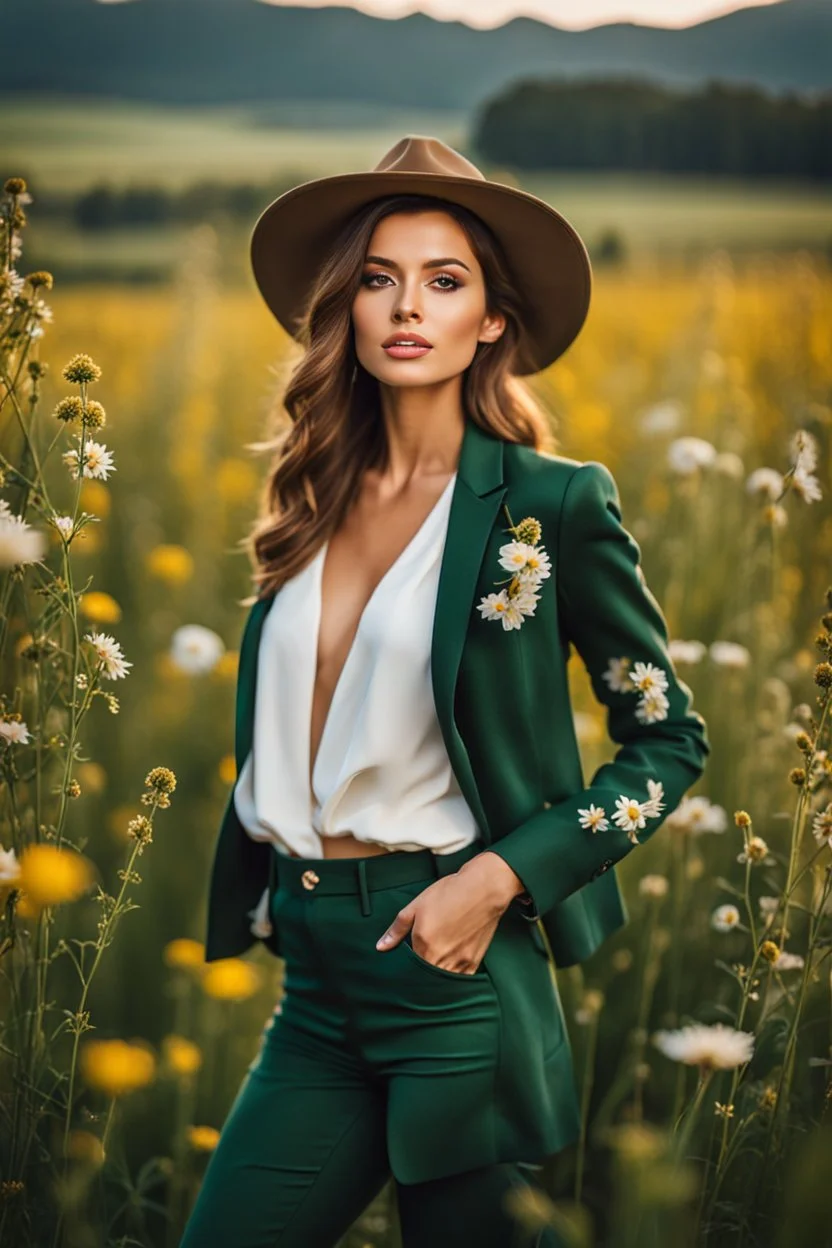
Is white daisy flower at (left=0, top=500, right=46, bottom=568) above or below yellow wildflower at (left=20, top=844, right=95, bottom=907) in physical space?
above

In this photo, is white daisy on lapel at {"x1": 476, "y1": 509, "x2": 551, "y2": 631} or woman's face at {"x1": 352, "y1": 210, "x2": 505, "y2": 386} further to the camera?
woman's face at {"x1": 352, "y1": 210, "x2": 505, "y2": 386}

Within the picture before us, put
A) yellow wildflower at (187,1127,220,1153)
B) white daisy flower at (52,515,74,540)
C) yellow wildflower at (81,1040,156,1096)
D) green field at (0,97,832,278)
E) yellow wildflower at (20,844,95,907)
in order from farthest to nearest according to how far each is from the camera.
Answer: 1. green field at (0,97,832,278)
2. yellow wildflower at (187,1127,220,1153)
3. yellow wildflower at (81,1040,156,1096)
4. white daisy flower at (52,515,74,540)
5. yellow wildflower at (20,844,95,907)

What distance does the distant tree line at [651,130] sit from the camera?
13.5 ft

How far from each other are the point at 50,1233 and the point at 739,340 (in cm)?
378

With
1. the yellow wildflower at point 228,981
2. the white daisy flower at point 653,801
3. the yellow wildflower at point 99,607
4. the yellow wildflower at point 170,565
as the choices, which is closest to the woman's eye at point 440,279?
the white daisy flower at point 653,801

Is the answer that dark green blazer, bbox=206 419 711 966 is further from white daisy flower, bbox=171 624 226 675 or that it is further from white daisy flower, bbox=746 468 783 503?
white daisy flower, bbox=171 624 226 675

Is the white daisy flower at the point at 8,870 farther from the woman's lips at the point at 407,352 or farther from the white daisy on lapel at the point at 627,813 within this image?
the woman's lips at the point at 407,352

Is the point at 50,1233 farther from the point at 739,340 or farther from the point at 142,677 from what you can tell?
the point at 739,340

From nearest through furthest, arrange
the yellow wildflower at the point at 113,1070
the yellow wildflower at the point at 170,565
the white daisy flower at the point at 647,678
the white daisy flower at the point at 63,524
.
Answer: the white daisy flower at the point at 63,524 < the yellow wildflower at the point at 113,1070 < the white daisy flower at the point at 647,678 < the yellow wildflower at the point at 170,565

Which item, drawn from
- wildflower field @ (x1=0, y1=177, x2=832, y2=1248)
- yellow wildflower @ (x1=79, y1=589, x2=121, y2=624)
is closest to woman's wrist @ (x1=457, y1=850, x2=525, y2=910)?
wildflower field @ (x1=0, y1=177, x2=832, y2=1248)

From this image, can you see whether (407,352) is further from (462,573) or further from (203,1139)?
(203,1139)

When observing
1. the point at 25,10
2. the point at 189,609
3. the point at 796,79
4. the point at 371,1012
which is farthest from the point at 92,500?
the point at 796,79

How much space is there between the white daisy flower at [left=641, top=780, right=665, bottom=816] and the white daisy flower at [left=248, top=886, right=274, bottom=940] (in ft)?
2.02

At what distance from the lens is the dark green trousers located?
5.34 ft
